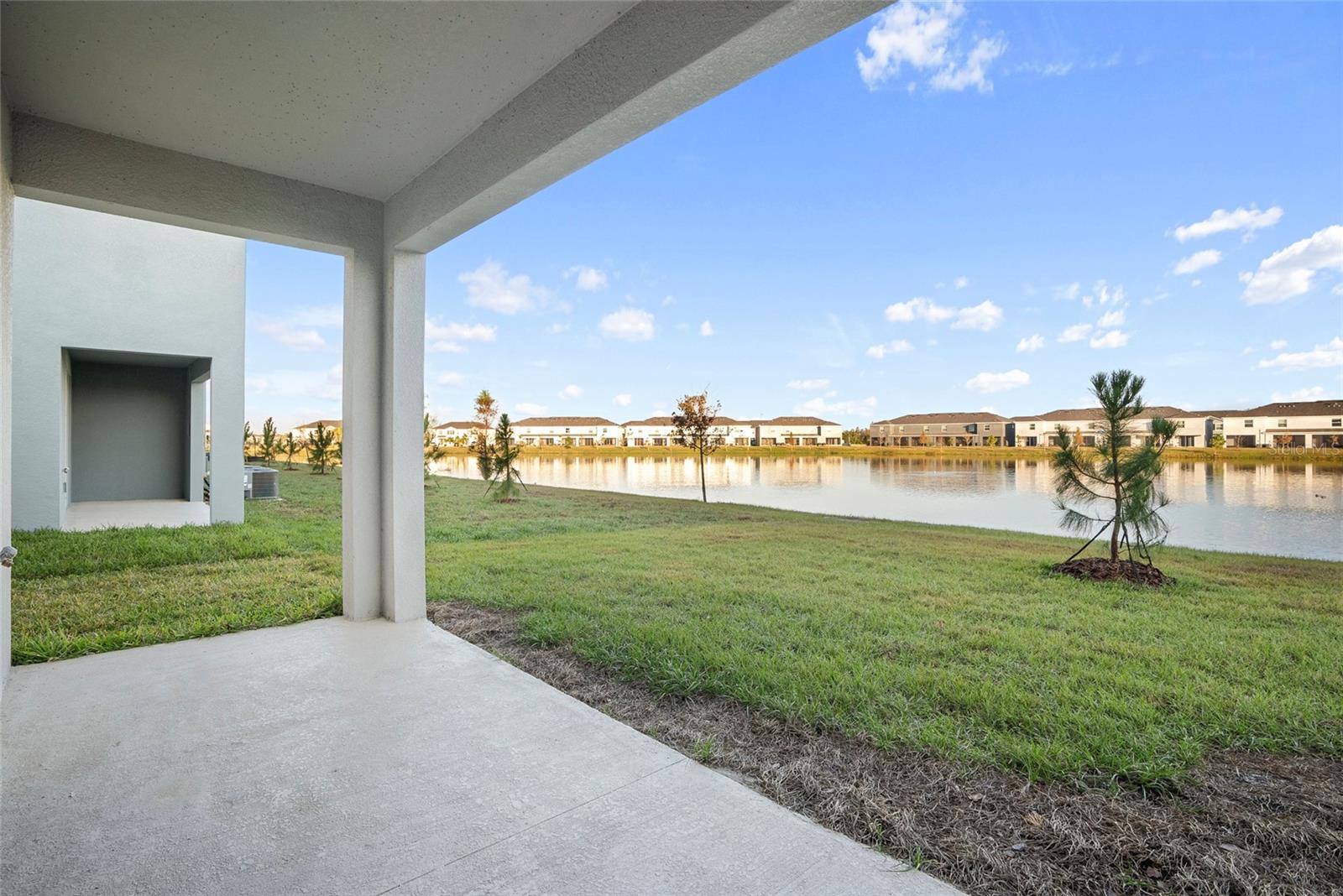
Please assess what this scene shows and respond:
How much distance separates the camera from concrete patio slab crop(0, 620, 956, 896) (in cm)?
144

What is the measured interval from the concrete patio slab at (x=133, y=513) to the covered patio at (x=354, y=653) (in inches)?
227

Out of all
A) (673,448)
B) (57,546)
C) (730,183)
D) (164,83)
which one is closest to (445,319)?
(673,448)

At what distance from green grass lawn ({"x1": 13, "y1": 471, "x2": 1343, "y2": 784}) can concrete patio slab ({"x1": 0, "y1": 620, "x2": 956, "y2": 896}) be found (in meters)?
0.76

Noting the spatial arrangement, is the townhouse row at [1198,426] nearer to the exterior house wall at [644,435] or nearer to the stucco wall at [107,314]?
the exterior house wall at [644,435]

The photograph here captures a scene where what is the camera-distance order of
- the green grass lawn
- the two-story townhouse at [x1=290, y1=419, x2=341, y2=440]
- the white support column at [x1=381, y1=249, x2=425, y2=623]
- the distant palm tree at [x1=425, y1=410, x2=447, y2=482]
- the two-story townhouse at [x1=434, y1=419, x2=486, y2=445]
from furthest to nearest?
the two-story townhouse at [x1=290, y1=419, x2=341, y2=440] < the two-story townhouse at [x1=434, y1=419, x2=486, y2=445] < the distant palm tree at [x1=425, y1=410, x2=447, y2=482] < the white support column at [x1=381, y1=249, x2=425, y2=623] < the green grass lawn

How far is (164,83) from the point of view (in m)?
2.38

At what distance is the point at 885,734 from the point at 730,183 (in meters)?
17.4

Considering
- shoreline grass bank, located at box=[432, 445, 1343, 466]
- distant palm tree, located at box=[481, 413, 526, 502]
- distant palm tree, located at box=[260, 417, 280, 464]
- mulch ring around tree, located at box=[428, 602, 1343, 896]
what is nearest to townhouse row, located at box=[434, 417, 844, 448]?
shoreline grass bank, located at box=[432, 445, 1343, 466]

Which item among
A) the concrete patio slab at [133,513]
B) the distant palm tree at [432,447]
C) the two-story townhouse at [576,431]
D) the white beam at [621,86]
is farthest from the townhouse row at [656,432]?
the white beam at [621,86]

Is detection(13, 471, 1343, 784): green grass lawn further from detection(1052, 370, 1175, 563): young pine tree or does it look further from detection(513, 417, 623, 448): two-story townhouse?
detection(513, 417, 623, 448): two-story townhouse

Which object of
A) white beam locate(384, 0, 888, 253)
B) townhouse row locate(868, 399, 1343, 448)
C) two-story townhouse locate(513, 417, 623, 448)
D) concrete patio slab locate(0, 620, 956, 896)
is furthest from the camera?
two-story townhouse locate(513, 417, 623, 448)

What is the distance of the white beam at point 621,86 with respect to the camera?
5.27 ft

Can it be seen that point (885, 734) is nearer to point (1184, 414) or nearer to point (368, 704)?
point (368, 704)

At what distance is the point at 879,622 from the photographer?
3922 mm
